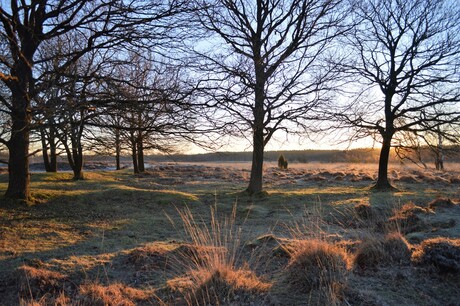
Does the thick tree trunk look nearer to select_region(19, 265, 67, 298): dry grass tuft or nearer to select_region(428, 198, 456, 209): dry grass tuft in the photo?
select_region(428, 198, 456, 209): dry grass tuft

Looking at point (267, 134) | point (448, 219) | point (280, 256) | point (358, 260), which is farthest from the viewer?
point (267, 134)

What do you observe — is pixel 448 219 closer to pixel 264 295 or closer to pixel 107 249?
pixel 264 295

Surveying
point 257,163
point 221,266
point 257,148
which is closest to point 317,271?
point 221,266

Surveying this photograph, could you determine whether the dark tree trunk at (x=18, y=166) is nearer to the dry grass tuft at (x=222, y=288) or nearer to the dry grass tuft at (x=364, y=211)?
the dry grass tuft at (x=222, y=288)

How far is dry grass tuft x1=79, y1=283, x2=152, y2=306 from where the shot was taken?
3740 mm

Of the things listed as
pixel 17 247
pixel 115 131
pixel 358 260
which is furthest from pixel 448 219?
pixel 17 247

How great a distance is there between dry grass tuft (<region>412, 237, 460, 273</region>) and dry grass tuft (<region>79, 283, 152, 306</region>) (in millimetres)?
3336

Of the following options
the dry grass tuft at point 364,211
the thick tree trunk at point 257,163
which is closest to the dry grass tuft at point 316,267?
the dry grass tuft at point 364,211

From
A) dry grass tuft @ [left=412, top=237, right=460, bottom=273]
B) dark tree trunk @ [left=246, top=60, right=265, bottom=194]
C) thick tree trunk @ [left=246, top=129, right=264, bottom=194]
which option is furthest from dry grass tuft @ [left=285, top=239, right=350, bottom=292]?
thick tree trunk @ [left=246, top=129, right=264, bottom=194]

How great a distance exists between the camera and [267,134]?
13898mm

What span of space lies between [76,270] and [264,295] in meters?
2.62

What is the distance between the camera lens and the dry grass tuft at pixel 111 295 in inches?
147

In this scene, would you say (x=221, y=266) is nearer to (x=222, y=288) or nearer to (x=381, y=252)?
(x=222, y=288)

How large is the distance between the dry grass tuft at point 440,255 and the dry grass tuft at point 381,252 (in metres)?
0.15
